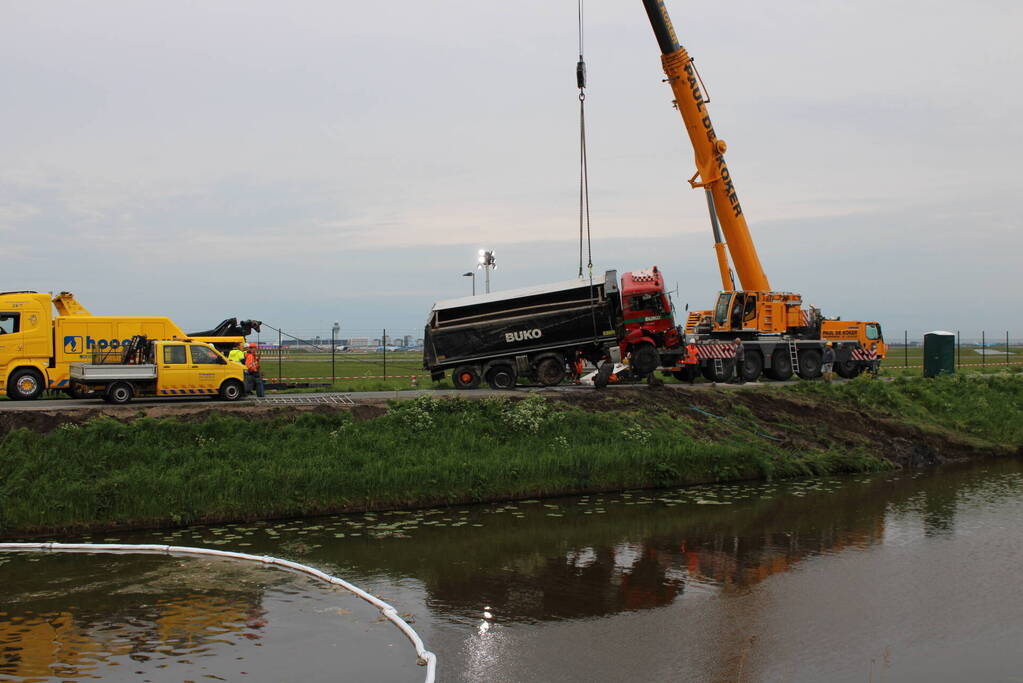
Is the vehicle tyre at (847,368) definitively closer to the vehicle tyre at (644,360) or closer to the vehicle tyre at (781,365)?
the vehicle tyre at (781,365)

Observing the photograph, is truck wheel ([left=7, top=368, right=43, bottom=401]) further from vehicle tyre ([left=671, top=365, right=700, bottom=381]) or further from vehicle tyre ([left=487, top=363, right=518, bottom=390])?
vehicle tyre ([left=671, top=365, right=700, bottom=381])

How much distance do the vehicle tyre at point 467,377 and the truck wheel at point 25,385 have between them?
458 inches

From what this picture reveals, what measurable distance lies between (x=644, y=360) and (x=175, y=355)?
13.9 meters

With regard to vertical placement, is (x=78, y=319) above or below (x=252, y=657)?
above

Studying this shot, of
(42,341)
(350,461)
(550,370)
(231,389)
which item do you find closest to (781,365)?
(550,370)

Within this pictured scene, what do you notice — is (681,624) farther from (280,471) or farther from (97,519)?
(97,519)

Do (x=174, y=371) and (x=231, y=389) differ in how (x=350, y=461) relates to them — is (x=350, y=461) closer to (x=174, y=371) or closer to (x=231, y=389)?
(x=231, y=389)

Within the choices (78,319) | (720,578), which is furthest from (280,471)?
(78,319)

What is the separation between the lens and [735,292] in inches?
1266

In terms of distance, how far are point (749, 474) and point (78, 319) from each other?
743 inches

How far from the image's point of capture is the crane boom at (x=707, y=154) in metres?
29.7

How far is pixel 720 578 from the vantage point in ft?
40.7

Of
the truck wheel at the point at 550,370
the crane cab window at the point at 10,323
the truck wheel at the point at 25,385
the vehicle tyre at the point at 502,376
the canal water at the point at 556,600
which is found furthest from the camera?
the vehicle tyre at the point at 502,376

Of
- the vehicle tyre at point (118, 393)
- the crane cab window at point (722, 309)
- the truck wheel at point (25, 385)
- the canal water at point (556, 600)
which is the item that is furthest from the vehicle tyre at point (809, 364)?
the truck wheel at point (25, 385)
